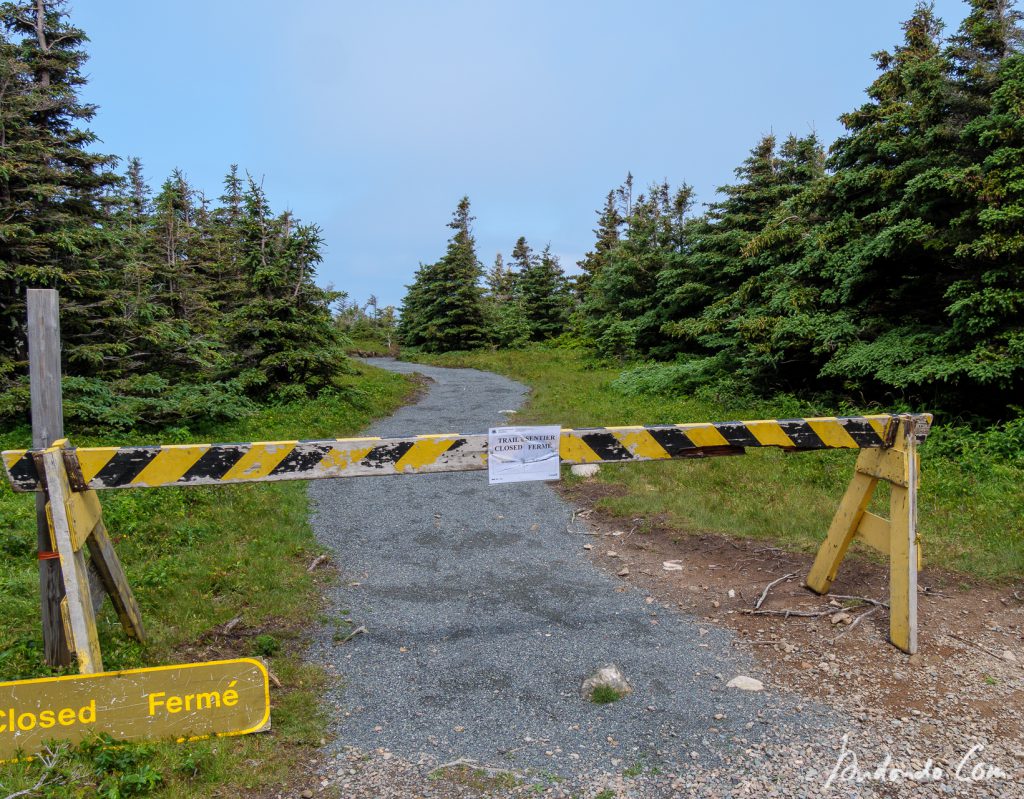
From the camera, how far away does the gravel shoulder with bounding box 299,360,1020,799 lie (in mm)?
2967

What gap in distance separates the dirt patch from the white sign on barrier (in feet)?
6.77

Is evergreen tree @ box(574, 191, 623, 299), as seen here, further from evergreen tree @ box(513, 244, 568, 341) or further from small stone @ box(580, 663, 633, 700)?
small stone @ box(580, 663, 633, 700)

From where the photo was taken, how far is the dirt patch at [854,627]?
11.7 ft

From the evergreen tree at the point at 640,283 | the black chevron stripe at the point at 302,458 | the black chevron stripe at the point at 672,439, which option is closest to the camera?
the black chevron stripe at the point at 302,458

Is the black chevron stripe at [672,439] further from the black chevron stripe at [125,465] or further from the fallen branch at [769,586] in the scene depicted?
the black chevron stripe at [125,465]

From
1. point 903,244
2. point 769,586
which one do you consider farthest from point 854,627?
point 903,244

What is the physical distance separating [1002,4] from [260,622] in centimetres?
1358

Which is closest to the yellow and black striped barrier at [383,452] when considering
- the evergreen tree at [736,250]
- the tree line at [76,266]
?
the tree line at [76,266]

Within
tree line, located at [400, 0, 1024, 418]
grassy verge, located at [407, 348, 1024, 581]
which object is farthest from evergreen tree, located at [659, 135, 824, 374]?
grassy verge, located at [407, 348, 1024, 581]

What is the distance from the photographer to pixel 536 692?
375cm

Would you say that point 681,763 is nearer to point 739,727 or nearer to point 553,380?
point 739,727

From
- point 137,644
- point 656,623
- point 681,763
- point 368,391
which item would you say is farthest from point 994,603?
point 368,391

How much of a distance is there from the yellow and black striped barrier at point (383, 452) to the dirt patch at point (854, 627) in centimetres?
146

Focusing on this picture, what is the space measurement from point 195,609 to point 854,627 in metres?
5.19
